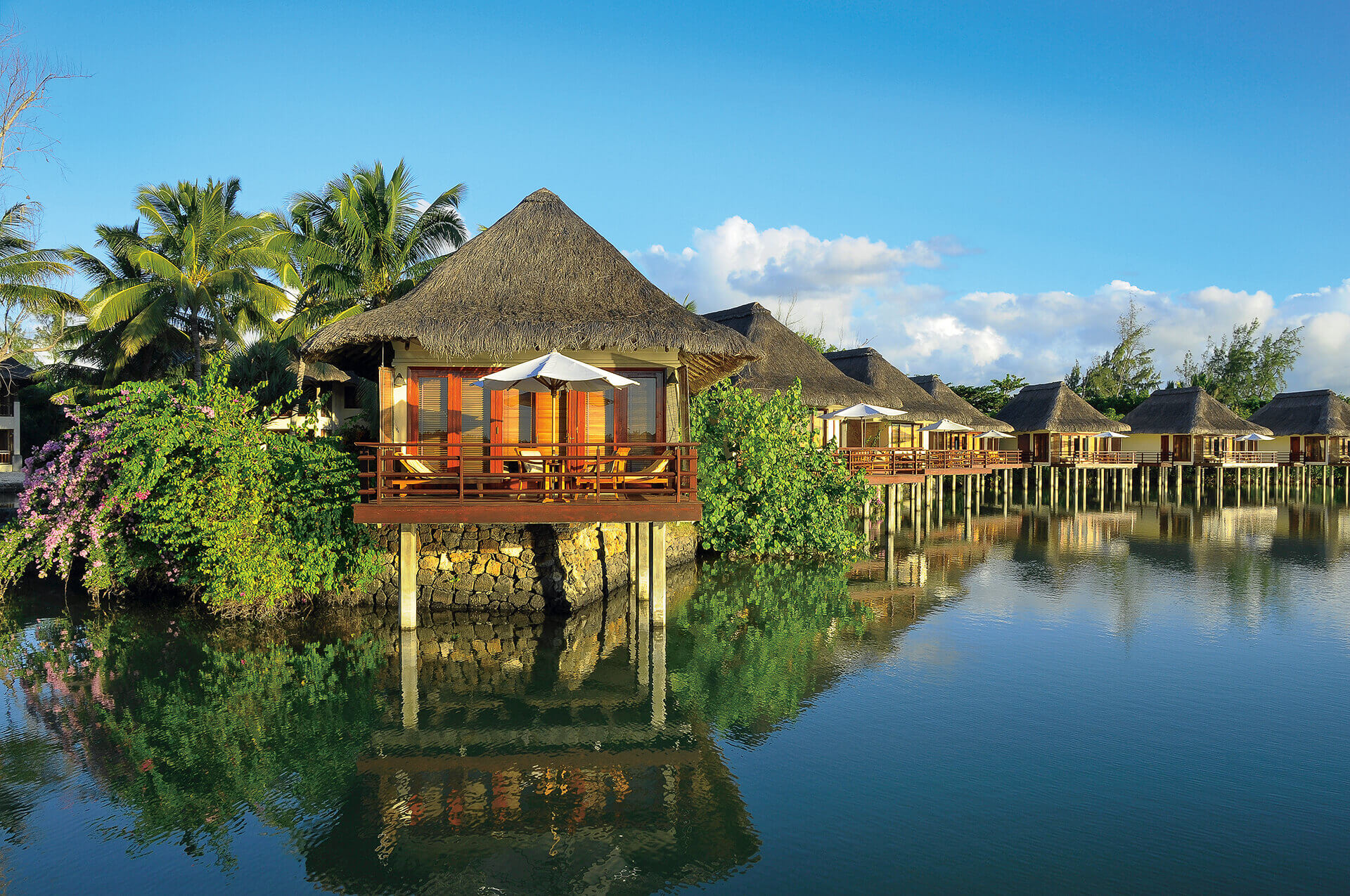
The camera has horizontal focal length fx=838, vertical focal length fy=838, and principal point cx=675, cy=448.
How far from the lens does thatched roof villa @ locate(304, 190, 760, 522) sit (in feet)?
38.0

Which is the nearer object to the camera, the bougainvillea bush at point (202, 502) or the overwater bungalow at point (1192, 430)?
the bougainvillea bush at point (202, 502)

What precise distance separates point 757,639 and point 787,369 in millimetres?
12436

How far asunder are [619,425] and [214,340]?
67.3 feet

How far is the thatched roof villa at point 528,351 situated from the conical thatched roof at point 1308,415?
43.5 metres

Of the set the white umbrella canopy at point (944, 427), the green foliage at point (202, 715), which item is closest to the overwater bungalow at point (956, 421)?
the white umbrella canopy at point (944, 427)

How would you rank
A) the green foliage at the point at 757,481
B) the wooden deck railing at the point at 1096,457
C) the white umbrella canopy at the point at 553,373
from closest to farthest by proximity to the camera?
the white umbrella canopy at the point at 553,373 < the green foliage at the point at 757,481 < the wooden deck railing at the point at 1096,457

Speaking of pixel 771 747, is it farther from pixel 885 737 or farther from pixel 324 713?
pixel 324 713

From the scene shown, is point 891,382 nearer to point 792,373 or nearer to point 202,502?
point 792,373

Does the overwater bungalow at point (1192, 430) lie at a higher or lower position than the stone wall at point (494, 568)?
higher

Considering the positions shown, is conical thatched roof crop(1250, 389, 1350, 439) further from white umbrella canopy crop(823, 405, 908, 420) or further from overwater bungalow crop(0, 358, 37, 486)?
overwater bungalow crop(0, 358, 37, 486)

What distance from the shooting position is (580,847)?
19.8ft

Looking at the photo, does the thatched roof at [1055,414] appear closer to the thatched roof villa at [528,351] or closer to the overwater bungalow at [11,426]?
the thatched roof villa at [528,351]

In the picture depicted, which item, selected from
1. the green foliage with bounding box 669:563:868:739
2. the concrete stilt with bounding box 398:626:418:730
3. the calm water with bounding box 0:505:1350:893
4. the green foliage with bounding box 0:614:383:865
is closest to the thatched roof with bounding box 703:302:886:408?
the green foliage with bounding box 669:563:868:739

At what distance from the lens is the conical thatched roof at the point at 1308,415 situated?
42875mm
